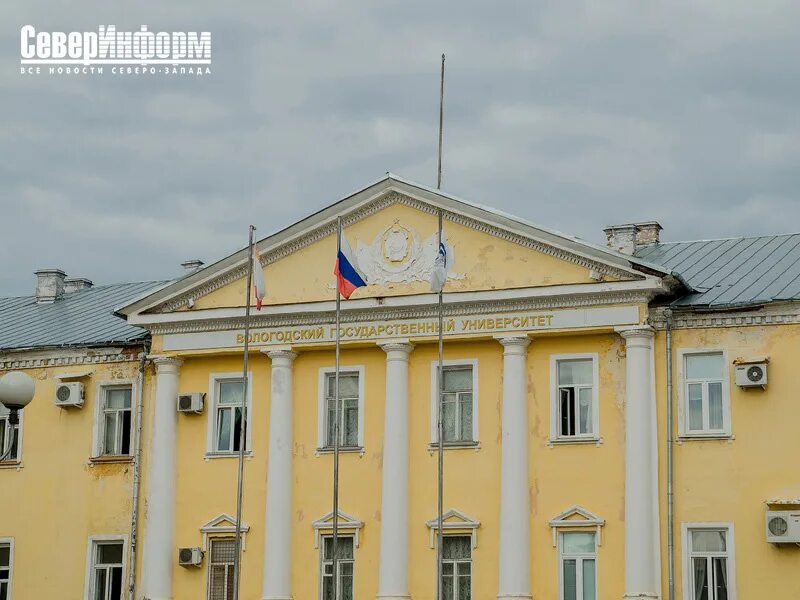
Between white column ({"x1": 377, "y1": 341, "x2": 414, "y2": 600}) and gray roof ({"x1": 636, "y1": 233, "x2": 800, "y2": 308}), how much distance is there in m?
5.70

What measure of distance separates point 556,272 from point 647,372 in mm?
2655

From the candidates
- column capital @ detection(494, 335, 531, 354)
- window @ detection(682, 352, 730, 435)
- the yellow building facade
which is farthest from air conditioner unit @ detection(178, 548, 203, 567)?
window @ detection(682, 352, 730, 435)

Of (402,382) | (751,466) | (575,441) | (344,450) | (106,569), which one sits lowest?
(106,569)

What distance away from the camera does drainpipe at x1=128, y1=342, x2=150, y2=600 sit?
97.9 ft

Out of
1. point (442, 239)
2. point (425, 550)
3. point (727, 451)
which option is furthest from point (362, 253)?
point (727, 451)

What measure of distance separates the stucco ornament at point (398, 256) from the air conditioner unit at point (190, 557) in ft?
21.9

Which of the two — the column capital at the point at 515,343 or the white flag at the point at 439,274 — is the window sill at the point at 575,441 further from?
the white flag at the point at 439,274

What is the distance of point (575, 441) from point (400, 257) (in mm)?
5257

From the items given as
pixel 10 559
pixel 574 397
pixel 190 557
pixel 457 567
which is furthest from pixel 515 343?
pixel 10 559

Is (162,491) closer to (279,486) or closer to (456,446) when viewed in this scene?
(279,486)

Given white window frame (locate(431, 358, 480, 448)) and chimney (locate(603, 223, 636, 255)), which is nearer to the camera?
white window frame (locate(431, 358, 480, 448))

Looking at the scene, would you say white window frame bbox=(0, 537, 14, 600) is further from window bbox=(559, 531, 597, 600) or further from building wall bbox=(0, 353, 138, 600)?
window bbox=(559, 531, 597, 600)

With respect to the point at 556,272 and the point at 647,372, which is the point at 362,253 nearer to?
the point at 556,272

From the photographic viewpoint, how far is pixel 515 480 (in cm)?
2681
